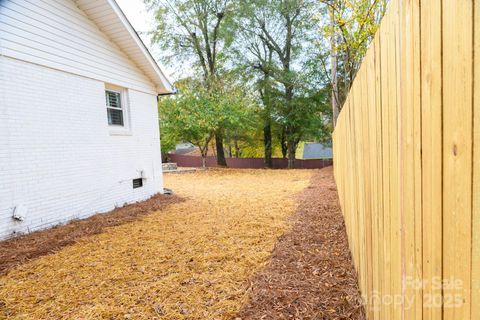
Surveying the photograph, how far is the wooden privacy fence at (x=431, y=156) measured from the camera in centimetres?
64

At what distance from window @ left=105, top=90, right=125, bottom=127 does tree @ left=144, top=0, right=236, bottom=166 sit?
30.8 ft

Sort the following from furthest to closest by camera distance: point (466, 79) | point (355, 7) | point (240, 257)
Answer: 1. point (355, 7)
2. point (240, 257)
3. point (466, 79)

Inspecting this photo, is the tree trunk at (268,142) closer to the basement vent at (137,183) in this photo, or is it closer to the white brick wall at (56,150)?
the basement vent at (137,183)

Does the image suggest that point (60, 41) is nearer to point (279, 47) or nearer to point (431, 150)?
point (431, 150)

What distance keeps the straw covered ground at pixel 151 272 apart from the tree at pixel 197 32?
12.5 m

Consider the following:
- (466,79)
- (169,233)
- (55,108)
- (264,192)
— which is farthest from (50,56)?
(466,79)

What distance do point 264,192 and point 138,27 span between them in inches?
596

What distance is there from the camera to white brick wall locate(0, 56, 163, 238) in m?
4.97

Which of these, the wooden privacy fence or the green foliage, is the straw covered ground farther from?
the green foliage

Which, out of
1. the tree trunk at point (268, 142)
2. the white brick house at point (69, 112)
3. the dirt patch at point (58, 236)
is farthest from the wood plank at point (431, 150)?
the tree trunk at point (268, 142)

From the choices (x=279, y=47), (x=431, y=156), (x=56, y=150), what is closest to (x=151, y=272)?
(x=431, y=156)

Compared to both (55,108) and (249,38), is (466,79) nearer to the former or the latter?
(55,108)

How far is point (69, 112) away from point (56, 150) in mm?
847

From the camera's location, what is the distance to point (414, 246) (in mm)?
1005
